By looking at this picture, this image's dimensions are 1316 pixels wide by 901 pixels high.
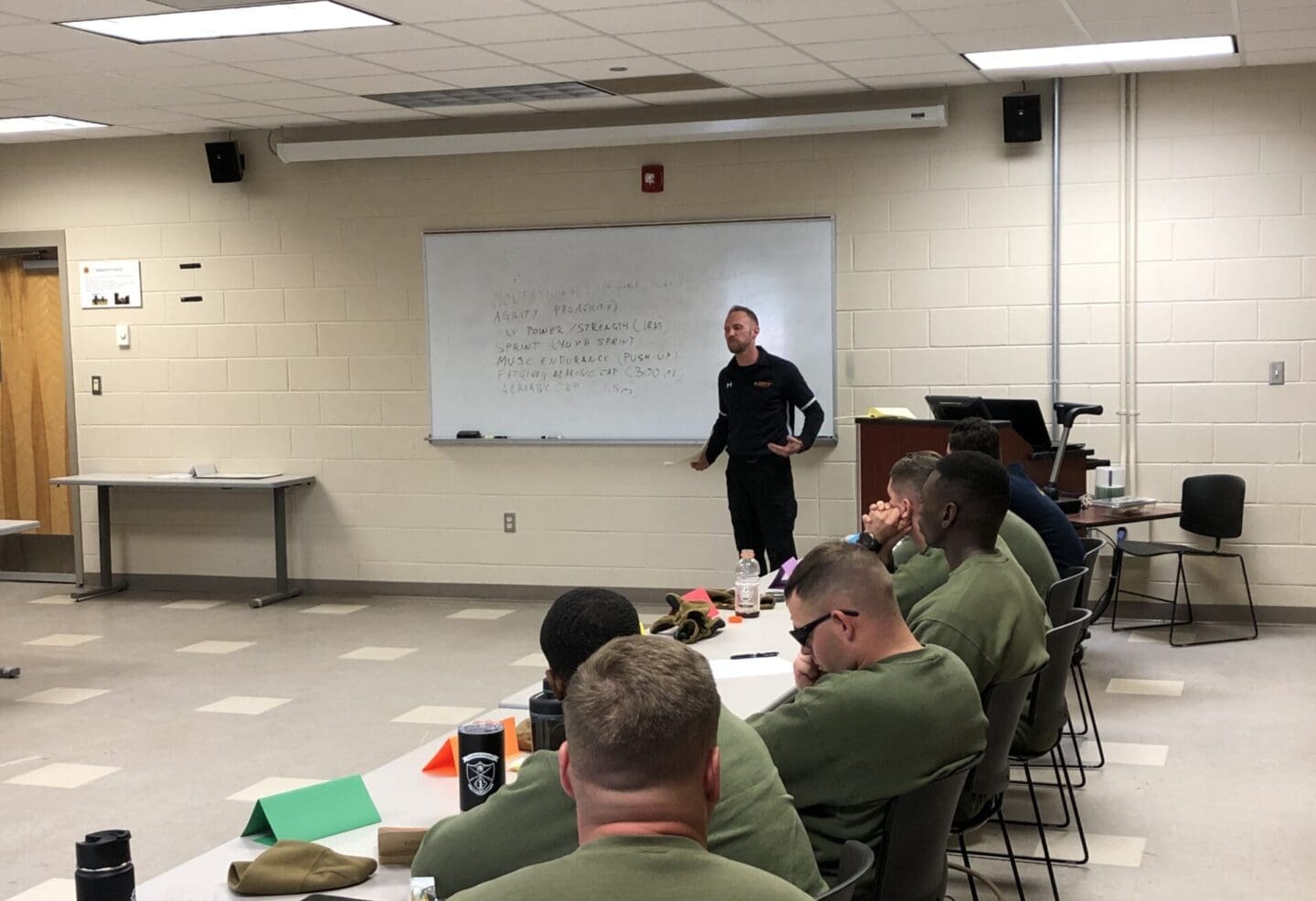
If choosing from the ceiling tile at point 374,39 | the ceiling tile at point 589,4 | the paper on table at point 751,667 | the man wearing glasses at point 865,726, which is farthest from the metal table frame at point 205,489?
the man wearing glasses at point 865,726

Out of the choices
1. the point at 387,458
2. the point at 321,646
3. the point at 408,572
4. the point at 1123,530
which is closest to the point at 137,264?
the point at 387,458

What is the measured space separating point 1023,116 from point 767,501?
2397 mm

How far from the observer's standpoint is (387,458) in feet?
28.4

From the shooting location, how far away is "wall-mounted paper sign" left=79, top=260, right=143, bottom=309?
9.04m

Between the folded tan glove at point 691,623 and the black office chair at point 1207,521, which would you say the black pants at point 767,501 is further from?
the folded tan glove at point 691,623

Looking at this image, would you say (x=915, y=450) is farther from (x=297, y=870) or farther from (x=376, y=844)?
(x=297, y=870)

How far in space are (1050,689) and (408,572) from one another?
222 inches

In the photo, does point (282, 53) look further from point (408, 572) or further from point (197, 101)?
point (408, 572)

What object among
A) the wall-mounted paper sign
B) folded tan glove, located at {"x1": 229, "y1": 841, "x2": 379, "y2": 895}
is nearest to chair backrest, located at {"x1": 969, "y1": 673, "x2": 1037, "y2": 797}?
folded tan glove, located at {"x1": 229, "y1": 841, "x2": 379, "y2": 895}

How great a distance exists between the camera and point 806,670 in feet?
8.95

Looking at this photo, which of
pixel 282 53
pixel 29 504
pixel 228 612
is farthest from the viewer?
pixel 29 504

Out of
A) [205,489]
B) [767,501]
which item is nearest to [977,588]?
[767,501]

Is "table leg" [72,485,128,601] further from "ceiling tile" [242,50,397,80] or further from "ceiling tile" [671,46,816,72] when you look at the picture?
"ceiling tile" [671,46,816,72]

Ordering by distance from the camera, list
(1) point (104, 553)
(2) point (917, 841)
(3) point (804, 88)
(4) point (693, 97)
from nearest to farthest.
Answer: (2) point (917, 841), (3) point (804, 88), (4) point (693, 97), (1) point (104, 553)
